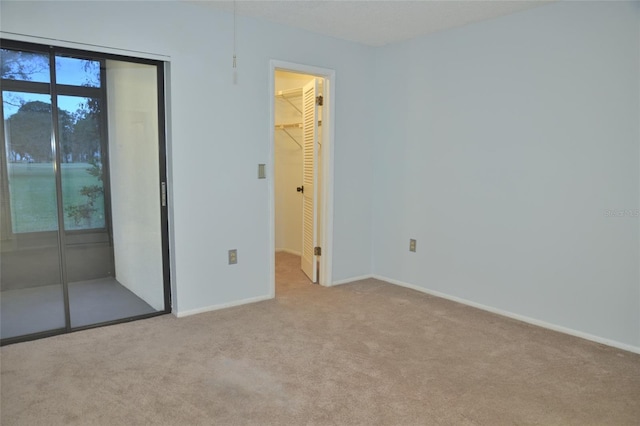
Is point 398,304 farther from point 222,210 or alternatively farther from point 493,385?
point 222,210

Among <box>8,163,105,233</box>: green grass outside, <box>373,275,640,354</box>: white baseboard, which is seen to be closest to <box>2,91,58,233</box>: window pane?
<box>8,163,105,233</box>: green grass outside

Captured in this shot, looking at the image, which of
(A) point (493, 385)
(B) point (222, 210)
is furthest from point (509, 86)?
(B) point (222, 210)

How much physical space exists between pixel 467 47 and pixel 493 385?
2.74m

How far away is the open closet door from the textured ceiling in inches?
26.2

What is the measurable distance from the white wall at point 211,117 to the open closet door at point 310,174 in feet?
1.12

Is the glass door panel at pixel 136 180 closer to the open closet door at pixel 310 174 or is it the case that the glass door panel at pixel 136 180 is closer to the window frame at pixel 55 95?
the window frame at pixel 55 95

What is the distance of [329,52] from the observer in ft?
13.3

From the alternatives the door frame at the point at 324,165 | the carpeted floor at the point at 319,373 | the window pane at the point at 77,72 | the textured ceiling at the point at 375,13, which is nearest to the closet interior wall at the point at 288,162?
the door frame at the point at 324,165

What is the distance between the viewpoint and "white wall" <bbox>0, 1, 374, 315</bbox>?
303cm

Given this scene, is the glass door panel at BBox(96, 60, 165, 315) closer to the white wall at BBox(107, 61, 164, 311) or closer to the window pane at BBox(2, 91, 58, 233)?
the white wall at BBox(107, 61, 164, 311)

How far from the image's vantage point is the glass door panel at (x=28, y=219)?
2.82 m

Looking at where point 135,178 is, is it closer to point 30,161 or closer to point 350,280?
point 30,161

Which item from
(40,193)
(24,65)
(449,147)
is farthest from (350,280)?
(24,65)

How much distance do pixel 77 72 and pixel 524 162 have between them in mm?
3424
